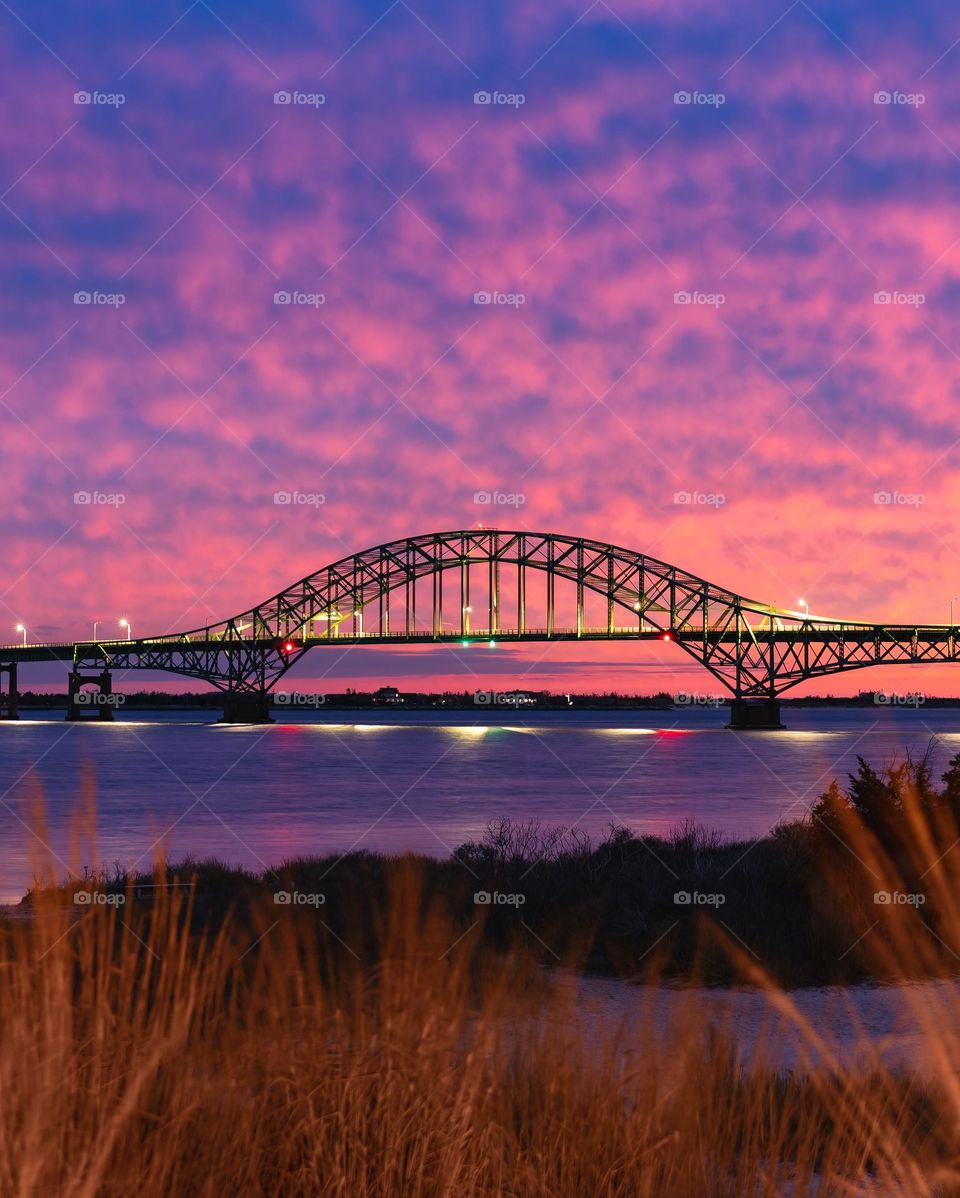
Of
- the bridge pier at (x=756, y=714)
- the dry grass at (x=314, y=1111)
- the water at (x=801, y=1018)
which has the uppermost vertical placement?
the bridge pier at (x=756, y=714)

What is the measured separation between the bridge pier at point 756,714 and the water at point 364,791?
17.4m

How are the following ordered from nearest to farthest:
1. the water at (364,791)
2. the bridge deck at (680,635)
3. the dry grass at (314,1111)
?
the dry grass at (314,1111) < the water at (364,791) < the bridge deck at (680,635)

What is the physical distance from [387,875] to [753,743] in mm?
90533

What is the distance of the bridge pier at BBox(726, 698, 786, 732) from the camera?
12294 cm

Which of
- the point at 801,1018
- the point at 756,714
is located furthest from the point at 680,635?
the point at 801,1018

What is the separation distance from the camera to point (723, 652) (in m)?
122

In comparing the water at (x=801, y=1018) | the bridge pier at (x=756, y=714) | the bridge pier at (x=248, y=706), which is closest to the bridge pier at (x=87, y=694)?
the bridge pier at (x=248, y=706)

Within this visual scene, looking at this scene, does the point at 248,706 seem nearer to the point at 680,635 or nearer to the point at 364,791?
the point at 680,635

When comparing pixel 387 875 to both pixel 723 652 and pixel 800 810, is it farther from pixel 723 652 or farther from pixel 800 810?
pixel 723 652

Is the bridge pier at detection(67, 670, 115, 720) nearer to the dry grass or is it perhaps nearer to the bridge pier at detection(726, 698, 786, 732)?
the bridge pier at detection(726, 698, 786, 732)

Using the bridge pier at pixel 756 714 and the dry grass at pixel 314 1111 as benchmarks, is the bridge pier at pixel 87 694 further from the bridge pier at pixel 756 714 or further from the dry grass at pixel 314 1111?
the dry grass at pixel 314 1111

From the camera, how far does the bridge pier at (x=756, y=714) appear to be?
12294 cm

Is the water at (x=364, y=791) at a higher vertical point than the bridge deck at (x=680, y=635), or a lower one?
lower

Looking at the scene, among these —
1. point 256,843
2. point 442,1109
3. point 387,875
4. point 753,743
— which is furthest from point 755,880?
point 753,743
